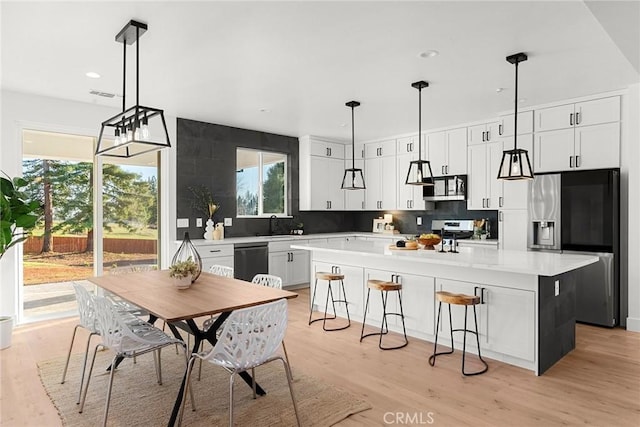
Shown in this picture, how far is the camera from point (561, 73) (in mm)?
3930

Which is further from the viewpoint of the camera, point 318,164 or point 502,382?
point 318,164

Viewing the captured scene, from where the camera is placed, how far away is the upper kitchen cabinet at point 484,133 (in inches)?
223

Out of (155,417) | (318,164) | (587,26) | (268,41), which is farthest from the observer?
(318,164)

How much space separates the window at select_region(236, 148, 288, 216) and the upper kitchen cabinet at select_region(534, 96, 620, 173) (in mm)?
3991

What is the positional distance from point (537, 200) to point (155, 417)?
4.54m

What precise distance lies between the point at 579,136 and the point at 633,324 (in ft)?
6.94

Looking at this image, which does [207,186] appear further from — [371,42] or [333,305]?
[371,42]

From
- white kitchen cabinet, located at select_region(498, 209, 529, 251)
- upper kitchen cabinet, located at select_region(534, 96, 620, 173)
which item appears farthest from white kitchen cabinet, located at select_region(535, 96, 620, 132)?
white kitchen cabinet, located at select_region(498, 209, 529, 251)

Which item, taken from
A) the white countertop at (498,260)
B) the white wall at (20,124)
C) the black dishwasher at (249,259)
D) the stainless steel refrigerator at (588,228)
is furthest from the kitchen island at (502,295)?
the white wall at (20,124)

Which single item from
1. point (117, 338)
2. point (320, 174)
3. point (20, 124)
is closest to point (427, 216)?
point (320, 174)

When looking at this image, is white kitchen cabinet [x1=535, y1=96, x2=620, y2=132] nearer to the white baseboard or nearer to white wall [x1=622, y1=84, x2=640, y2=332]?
white wall [x1=622, y1=84, x2=640, y2=332]

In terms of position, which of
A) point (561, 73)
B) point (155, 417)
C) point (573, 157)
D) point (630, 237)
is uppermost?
point (561, 73)

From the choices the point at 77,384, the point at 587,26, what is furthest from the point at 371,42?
the point at 77,384

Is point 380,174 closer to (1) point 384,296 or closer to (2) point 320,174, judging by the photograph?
(2) point 320,174
